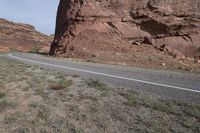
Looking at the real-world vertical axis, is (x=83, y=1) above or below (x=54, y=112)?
above

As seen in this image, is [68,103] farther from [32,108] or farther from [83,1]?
[83,1]

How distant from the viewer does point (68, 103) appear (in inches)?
309

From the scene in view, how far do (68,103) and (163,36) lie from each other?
23900 millimetres

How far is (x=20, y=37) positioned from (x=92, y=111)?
88.6 meters

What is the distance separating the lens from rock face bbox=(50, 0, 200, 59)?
2919 centimetres

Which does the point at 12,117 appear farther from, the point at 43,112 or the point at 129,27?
the point at 129,27

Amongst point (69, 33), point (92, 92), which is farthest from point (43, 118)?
point (69, 33)

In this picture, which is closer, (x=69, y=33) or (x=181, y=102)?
(x=181, y=102)

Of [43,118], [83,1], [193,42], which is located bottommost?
[43,118]

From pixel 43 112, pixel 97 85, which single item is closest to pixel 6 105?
pixel 43 112

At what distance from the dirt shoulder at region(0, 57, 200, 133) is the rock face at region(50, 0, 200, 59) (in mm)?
20570

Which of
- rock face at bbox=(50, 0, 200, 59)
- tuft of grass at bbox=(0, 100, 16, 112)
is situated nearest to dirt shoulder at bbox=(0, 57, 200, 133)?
tuft of grass at bbox=(0, 100, 16, 112)

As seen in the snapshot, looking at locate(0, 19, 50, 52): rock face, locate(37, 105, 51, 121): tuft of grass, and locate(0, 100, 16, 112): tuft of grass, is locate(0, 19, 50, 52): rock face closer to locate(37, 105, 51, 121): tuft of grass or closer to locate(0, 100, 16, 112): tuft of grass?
locate(0, 100, 16, 112): tuft of grass

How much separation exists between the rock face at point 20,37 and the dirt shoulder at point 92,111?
7583 cm
